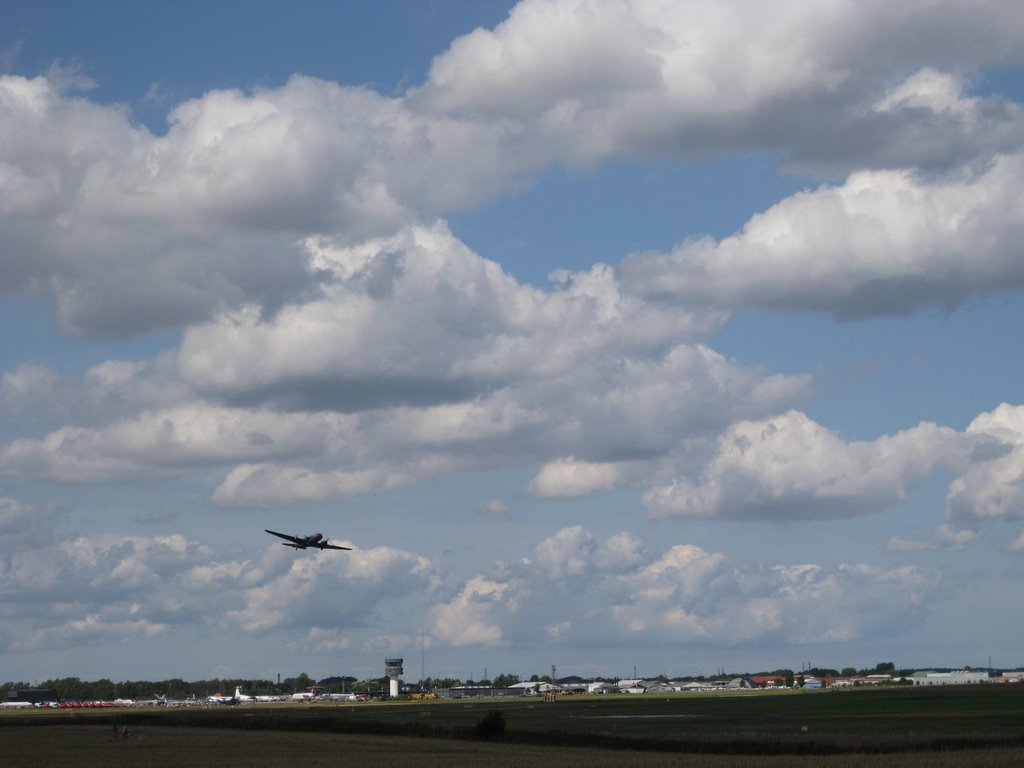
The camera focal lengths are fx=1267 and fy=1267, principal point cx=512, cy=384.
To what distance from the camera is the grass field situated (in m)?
73.2

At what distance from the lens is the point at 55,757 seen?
3086 inches

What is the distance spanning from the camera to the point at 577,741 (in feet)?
306

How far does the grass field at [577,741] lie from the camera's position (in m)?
73.2

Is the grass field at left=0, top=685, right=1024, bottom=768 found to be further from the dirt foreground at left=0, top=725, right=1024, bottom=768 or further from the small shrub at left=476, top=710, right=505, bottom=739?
the small shrub at left=476, top=710, right=505, bottom=739

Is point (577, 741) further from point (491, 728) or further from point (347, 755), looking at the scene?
point (347, 755)

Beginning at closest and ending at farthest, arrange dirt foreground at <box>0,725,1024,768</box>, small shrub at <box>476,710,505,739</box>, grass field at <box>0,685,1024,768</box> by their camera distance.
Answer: dirt foreground at <box>0,725,1024,768</box>, grass field at <box>0,685,1024,768</box>, small shrub at <box>476,710,505,739</box>

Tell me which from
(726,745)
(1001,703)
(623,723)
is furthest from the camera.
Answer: (1001,703)

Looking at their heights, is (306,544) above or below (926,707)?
above

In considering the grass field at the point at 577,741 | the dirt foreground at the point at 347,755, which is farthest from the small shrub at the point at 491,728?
the dirt foreground at the point at 347,755

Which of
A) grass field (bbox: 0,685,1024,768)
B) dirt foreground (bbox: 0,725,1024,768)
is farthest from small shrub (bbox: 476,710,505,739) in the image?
dirt foreground (bbox: 0,725,1024,768)

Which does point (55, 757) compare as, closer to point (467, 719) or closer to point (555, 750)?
point (555, 750)

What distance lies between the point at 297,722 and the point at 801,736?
5273cm

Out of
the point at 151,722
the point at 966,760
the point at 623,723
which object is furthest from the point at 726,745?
the point at 151,722

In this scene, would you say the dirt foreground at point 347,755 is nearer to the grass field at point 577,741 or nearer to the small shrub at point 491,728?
the grass field at point 577,741
